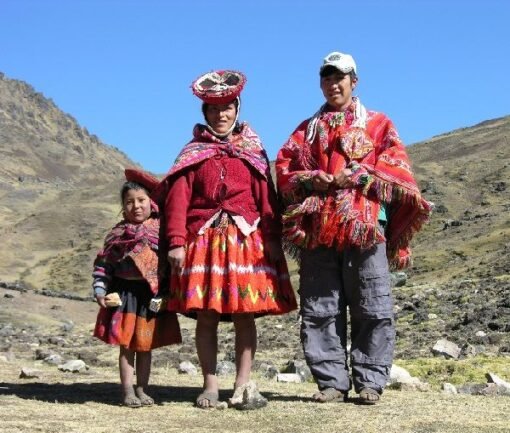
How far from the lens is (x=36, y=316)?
18297mm

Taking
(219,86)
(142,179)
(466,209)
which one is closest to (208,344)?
(142,179)

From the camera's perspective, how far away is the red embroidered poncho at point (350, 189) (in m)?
5.70

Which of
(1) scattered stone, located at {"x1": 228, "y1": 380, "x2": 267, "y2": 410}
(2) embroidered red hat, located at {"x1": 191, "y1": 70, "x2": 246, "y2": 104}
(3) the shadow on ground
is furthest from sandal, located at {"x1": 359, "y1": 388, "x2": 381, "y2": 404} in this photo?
(2) embroidered red hat, located at {"x1": 191, "y1": 70, "x2": 246, "y2": 104}

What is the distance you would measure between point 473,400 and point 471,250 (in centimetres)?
2011

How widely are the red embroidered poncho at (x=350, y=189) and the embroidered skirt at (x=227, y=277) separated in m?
0.27

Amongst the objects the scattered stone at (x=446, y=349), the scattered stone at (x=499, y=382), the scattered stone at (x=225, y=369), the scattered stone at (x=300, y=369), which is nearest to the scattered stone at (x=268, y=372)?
the scattered stone at (x=300, y=369)

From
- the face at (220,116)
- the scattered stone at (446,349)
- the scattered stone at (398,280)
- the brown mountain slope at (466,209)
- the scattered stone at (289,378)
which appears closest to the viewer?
the face at (220,116)

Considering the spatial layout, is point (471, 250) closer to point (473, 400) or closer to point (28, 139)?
point (473, 400)

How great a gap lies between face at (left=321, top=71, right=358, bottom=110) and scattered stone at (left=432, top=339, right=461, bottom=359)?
196 inches

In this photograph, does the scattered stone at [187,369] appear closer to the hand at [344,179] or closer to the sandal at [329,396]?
the sandal at [329,396]

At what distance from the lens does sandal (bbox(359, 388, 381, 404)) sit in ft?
18.8

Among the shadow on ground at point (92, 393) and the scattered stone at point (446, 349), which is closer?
the shadow on ground at point (92, 393)

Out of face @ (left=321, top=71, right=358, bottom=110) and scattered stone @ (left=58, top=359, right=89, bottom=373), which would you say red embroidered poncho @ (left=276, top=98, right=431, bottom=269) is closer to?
face @ (left=321, top=71, right=358, bottom=110)

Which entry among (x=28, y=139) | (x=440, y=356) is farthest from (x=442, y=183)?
(x=28, y=139)
